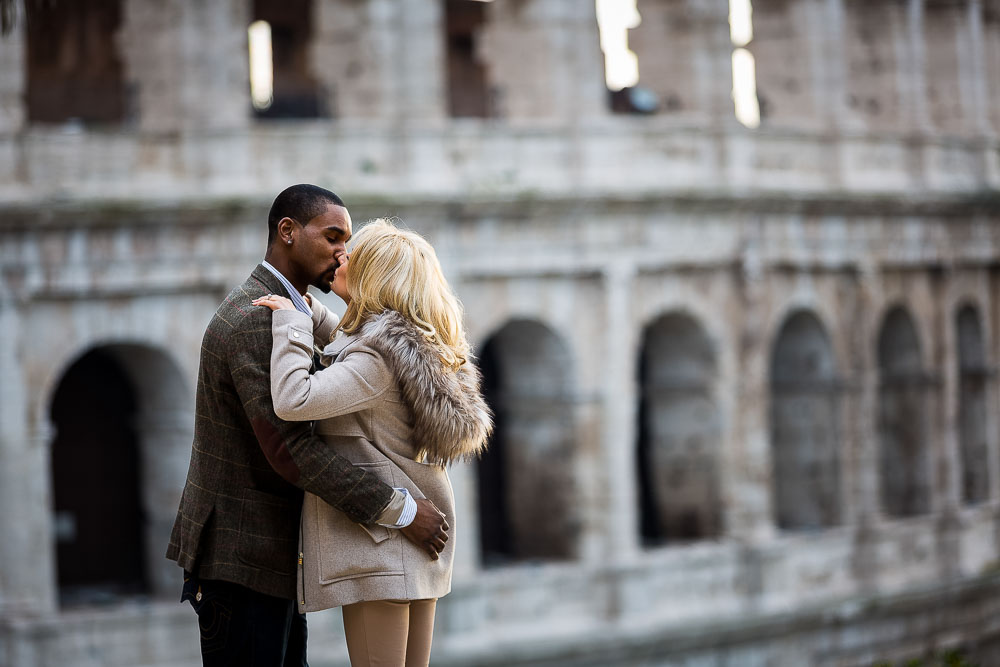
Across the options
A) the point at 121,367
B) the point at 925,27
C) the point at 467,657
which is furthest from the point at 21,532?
the point at 925,27

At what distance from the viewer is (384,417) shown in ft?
15.6

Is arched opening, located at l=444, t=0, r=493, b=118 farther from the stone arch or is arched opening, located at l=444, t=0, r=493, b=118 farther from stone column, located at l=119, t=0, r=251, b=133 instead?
the stone arch

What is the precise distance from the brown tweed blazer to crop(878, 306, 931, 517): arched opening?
60.5ft

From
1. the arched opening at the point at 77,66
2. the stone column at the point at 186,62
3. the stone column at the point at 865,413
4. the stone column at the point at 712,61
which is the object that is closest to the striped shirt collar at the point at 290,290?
the stone column at the point at 186,62

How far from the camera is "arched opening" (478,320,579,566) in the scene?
18.2 m

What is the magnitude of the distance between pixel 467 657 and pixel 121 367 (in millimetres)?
5418

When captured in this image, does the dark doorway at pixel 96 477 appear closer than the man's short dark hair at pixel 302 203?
No

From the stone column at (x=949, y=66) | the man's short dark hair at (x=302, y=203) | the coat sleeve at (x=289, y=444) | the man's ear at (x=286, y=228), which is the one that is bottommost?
the coat sleeve at (x=289, y=444)

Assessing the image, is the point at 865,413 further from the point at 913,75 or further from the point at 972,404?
the point at 913,75

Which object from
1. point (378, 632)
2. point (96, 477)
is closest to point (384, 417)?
point (378, 632)

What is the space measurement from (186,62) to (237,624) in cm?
1264

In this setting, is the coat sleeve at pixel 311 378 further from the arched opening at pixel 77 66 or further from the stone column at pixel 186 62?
the arched opening at pixel 77 66

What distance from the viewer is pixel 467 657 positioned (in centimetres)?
1666

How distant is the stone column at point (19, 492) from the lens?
15.5 meters
